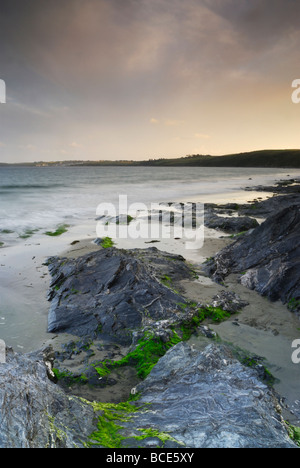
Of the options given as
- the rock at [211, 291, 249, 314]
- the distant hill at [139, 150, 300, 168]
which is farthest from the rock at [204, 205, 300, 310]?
the distant hill at [139, 150, 300, 168]

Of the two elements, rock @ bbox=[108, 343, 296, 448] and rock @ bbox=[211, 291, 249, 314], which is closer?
rock @ bbox=[108, 343, 296, 448]

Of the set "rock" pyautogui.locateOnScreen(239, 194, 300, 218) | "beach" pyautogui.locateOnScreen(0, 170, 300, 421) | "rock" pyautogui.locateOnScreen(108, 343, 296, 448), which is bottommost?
"beach" pyautogui.locateOnScreen(0, 170, 300, 421)

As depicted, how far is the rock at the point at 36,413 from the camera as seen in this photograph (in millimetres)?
2014

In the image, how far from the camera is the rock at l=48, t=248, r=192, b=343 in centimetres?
514

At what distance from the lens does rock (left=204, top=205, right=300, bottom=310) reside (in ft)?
20.5

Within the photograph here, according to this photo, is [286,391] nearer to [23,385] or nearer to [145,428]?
[145,428]

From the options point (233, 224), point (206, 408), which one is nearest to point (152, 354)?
point (206, 408)

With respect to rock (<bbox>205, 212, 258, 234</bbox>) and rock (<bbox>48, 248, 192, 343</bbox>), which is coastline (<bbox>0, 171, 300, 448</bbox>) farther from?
rock (<bbox>205, 212, 258, 234</bbox>)

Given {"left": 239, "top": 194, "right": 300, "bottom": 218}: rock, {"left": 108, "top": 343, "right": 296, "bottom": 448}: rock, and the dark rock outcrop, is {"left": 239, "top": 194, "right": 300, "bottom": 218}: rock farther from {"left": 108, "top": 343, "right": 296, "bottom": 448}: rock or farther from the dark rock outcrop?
the dark rock outcrop

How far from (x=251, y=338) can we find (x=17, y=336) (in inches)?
163

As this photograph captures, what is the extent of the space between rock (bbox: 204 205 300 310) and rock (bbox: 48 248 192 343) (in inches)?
54.6

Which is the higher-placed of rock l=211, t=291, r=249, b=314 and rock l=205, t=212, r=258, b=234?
rock l=205, t=212, r=258, b=234

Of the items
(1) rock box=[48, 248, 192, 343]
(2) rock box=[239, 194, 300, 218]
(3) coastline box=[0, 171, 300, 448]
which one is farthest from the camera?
(2) rock box=[239, 194, 300, 218]

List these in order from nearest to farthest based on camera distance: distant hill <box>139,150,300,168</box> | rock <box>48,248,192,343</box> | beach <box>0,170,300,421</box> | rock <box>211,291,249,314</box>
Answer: beach <box>0,170,300,421</box> < rock <box>48,248,192,343</box> < rock <box>211,291,249,314</box> < distant hill <box>139,150,300,168</box>
